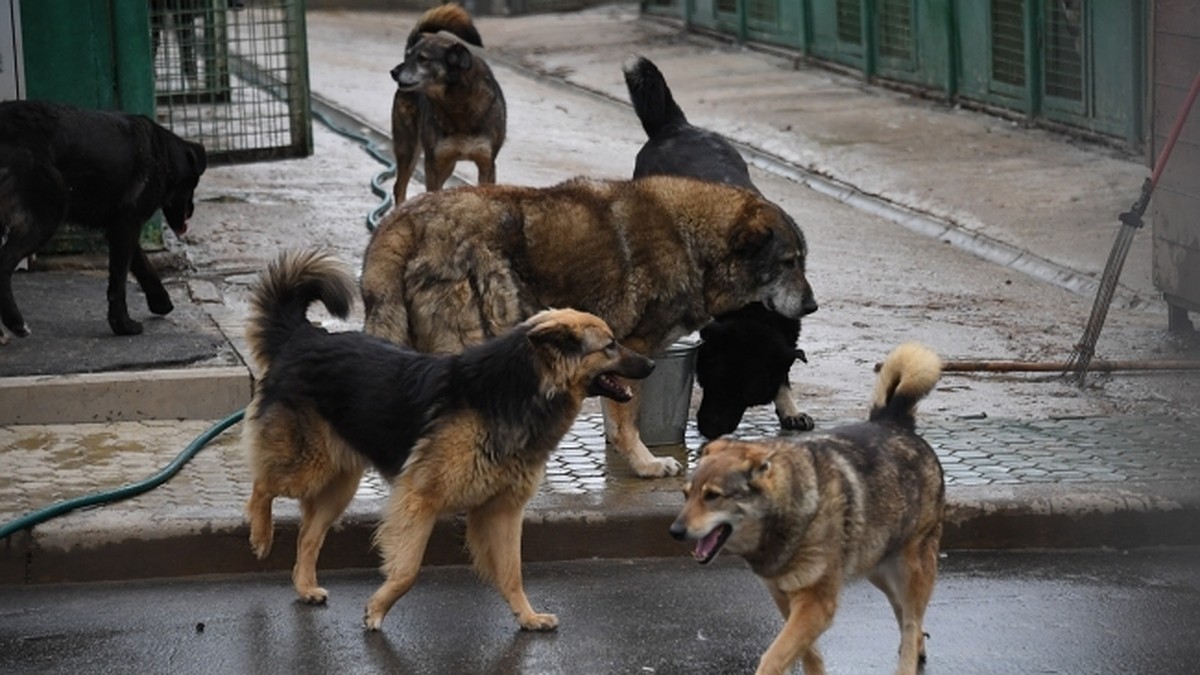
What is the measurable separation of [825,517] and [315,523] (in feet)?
6.97

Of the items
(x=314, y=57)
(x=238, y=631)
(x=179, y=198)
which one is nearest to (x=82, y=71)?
(x=179, y=198)

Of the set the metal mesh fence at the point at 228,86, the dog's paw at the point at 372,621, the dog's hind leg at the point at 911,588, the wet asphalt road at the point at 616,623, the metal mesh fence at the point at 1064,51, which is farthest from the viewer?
the metal mesh fence at the point at 1064,51

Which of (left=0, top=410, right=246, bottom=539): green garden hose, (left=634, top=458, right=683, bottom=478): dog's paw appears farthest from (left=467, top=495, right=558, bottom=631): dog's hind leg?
(left=0, top=410, right=246, bottom=539): green garden hose

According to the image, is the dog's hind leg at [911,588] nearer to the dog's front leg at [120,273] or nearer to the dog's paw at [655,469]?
the dog's paw at [655,469]

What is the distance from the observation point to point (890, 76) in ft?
65.9

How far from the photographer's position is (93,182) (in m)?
10.2

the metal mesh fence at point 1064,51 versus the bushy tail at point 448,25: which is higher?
the bushy tail at point 448,25

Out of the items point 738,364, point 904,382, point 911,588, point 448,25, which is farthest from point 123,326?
point 911,588

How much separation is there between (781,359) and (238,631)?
3.11 m

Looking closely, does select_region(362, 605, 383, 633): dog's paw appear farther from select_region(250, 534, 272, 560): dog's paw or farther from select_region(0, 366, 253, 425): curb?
select_region(0, 366, 253, 425): curb

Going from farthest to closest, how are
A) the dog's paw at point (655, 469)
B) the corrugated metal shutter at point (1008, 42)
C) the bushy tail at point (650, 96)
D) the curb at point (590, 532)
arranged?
the corrugated metal shutter at point (1008, 42), the bushy tail at point (650, 96), the dog's paw at point (655, 469), the curb at point (590, 532)

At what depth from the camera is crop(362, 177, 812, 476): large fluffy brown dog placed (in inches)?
319

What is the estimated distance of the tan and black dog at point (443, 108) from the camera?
12.9 metres

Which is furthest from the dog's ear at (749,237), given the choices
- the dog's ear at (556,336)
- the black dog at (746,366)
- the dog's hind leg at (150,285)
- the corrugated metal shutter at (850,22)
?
the corrugated metal shutter at (850,22)
